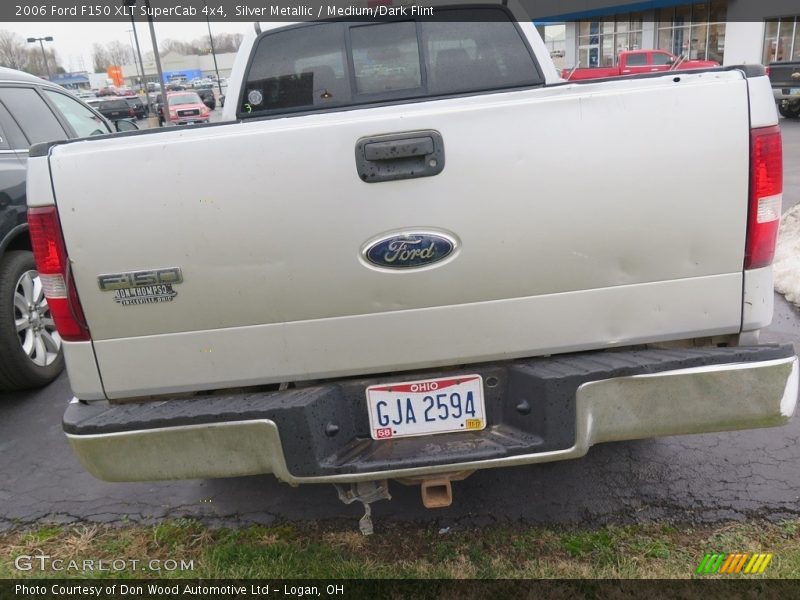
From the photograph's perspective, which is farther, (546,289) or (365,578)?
(365,578)

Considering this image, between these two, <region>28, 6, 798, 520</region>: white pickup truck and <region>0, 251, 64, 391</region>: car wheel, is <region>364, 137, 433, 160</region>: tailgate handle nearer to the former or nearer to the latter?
<region>28, 6, 798, 520</region>: white pickup truck

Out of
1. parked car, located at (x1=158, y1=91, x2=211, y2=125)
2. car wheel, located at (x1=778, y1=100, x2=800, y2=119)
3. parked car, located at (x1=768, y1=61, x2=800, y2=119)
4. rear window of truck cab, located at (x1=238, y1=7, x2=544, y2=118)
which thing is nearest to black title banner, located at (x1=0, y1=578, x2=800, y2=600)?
rear window of truck cab, located at (x1=238, y1=7, x2=544, y2=118)

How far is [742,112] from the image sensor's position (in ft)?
6.63

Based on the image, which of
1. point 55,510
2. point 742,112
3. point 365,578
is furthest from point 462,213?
point 55,510

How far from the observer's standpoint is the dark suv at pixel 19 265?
160 inches

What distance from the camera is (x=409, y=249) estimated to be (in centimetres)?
210

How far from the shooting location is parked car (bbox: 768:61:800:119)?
659 inches

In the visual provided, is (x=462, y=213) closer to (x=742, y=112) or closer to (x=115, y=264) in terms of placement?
(x=742, y=112)

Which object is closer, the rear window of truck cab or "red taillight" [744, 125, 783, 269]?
"red taillight" [744, 125, 783, 269]

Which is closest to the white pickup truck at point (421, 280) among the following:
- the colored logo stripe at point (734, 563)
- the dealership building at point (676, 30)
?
the colored logo stripe at point (734, 563)

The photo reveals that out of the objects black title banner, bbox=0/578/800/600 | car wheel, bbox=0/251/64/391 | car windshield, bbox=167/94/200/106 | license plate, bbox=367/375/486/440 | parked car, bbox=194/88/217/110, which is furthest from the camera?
parked car, bbox=194/88/217/110

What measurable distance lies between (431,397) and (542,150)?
0.88 m

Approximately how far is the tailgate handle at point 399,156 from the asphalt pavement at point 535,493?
1.59 metres

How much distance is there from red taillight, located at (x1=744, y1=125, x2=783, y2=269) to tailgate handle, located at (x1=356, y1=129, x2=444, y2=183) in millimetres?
973
